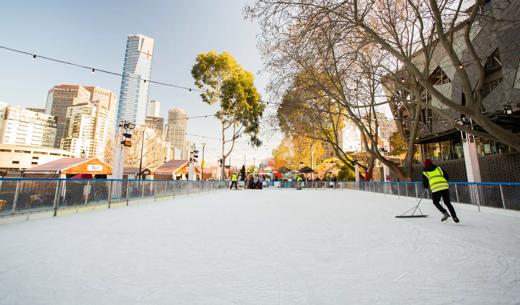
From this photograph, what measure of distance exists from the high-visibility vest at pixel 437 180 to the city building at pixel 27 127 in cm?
15602

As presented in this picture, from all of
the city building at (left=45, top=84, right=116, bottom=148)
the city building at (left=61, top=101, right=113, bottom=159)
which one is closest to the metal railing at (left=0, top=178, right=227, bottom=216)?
the city building at (left=61, top=101, right=113, bottom=159)

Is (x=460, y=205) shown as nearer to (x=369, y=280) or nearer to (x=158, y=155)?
(x=369, y=280)

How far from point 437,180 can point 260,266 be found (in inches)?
192

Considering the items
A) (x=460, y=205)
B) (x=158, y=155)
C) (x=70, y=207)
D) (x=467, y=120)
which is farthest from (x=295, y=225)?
(x=158, y=155)

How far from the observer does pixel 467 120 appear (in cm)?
1120

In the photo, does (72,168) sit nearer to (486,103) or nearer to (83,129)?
(486,103)

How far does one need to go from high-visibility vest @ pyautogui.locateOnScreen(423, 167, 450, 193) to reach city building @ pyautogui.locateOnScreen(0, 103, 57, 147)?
156023 millimetres

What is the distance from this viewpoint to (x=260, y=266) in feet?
8.24

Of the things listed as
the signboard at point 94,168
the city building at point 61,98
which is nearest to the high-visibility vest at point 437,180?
the signboard at point 94,168

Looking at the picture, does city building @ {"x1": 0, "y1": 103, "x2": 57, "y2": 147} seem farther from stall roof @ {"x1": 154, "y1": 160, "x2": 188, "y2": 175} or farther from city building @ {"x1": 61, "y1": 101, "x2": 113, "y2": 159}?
stall roof @ {"x1": 154, "y1": 160, "x2": 188, "y2": 175}

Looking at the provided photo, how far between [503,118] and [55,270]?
1620cm

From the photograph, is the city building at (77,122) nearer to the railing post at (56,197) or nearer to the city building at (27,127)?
the city building at (27,127)

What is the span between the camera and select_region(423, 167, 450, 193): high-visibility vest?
5113 mm

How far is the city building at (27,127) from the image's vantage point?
351 ft
